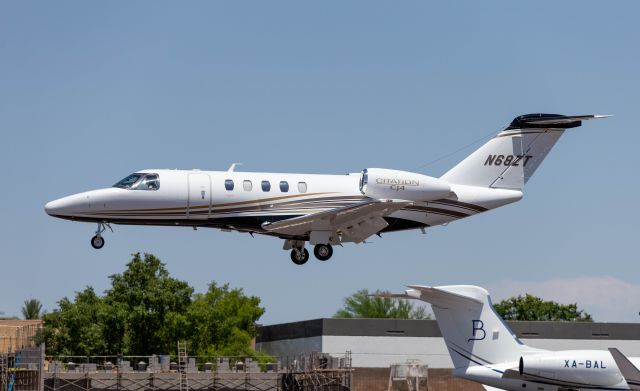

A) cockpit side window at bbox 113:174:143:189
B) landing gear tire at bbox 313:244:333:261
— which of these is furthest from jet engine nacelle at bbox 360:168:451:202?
cockpit side window at bbox 113:174:143:189

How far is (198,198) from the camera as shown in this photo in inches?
1786

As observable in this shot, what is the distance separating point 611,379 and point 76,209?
1785 centimetres

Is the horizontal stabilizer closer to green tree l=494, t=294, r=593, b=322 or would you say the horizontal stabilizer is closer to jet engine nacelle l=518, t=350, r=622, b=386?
jet engine nacelle l=518, t=350, r=622, b=386

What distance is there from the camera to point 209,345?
80625 millimetres

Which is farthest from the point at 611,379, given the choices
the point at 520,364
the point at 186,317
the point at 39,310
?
the point at 39,310

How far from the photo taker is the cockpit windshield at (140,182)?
148 feet

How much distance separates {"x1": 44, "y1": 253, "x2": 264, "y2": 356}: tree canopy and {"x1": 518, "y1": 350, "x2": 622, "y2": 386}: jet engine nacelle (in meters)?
38.3

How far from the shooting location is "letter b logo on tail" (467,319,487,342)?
140 feet

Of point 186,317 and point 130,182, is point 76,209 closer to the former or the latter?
point 130,182

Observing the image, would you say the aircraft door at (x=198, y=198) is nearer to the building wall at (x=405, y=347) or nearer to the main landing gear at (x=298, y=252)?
the main landing gear at (x=298, y=252)

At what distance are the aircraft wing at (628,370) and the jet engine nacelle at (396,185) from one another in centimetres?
1009

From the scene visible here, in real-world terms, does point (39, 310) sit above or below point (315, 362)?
above

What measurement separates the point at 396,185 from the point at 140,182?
8.41 meters

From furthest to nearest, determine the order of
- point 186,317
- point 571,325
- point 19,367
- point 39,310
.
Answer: point 39,310
point 186,317
point 571,325
point 19,367
